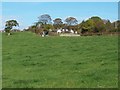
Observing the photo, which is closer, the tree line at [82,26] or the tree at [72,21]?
the tree line at [82,26]

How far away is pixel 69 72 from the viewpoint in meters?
13.1

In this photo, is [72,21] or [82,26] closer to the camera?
[82,26]

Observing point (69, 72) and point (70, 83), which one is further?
point (69, 72)

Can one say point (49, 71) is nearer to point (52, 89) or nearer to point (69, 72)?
point (69, 72)

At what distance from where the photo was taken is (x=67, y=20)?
143750 mm

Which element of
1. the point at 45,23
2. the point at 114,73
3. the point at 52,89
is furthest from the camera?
the point at 45,23

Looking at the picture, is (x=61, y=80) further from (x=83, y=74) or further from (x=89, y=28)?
(x=89, y=28)

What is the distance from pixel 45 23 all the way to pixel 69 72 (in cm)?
11195

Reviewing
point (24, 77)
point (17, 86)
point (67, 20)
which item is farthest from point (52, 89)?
point (67, 20)

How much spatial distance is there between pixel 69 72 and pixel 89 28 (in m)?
90.4

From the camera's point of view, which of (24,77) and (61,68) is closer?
(24,77)

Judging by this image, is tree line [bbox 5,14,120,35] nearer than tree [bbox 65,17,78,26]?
Yes

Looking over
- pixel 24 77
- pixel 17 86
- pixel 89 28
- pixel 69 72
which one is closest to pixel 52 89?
pixel 17 86

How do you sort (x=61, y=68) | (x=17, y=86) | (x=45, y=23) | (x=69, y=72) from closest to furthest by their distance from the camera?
1. (x=17, y=86)
2. (x=69, y=72)
3. (x=61, y=68)
4. (x=45, y=23)
